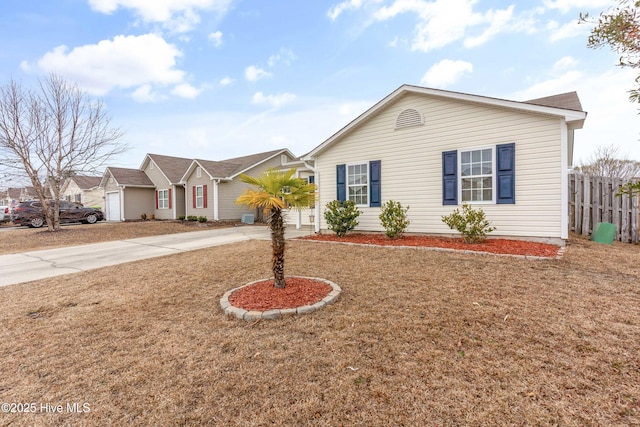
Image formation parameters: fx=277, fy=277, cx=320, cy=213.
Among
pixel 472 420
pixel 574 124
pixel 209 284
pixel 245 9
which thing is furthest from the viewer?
pixel 245 9

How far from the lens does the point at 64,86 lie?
1290 cm

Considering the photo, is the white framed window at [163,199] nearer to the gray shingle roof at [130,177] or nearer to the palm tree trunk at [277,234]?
the gray shingle roof at [130,177]

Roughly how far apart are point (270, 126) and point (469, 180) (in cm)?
1471

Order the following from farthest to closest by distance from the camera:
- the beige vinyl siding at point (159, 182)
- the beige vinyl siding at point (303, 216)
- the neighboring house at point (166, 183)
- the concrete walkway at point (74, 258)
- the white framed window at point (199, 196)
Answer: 1. the beige vinyl siding at point (159, 182)
2. the neighboring house at point (166, 183)
3. the white framed window at point (199, 196)
4. the beige vinyl siding at point (303, 216)
5. the concrete walkway at point (74, 258)

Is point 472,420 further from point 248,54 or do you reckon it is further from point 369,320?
point 248,54

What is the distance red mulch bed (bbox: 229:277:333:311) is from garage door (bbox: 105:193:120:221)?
23.9 metres

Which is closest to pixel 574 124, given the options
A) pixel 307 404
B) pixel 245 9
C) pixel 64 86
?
pixel 307 404

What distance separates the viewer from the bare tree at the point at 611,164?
1717 cm

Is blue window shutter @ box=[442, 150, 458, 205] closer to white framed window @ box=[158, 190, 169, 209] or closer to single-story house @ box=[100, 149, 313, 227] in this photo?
single-story house @ box=[100, 149, 313, 227]

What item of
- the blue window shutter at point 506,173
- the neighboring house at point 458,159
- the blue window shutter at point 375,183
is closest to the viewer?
the neighboring house at point 458,159

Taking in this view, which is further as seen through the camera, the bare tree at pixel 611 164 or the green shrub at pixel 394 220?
the bare tree at pixel 611 164

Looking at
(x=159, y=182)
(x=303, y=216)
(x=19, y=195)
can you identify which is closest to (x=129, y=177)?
(x=159, y=182)

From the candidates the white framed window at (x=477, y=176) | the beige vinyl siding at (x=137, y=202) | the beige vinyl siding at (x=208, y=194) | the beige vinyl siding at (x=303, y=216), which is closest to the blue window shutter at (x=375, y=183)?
the white framed window at (x=477, y=176)

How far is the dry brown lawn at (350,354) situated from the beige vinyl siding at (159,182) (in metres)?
18.1
